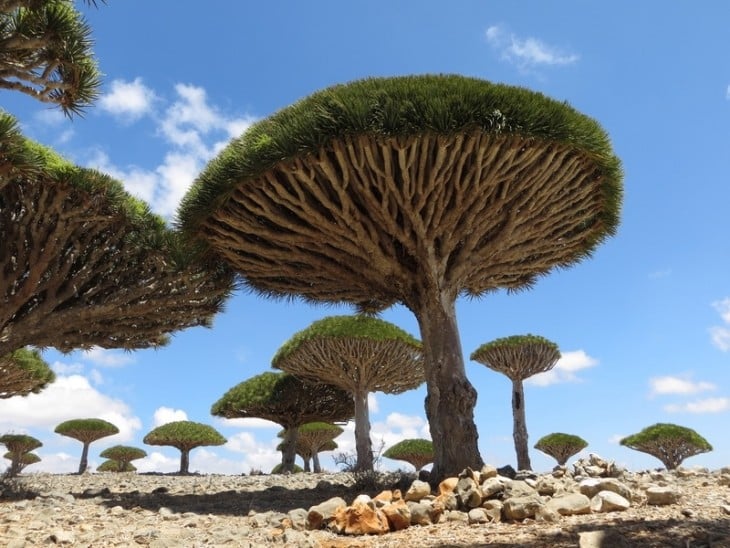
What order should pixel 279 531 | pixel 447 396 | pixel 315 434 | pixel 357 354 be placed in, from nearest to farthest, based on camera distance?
pixel 279 531
pixel 447 396
pixel 357 354
pixel 315 434

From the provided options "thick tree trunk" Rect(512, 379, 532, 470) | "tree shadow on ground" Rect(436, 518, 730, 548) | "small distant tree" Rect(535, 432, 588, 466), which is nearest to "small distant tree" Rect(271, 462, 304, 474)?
"thick tree trunk" Rect(512, 379, 532, 470)

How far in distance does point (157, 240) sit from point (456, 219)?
5545 mm

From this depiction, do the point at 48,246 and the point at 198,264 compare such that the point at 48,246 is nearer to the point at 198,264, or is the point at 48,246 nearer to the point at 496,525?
the point at 198,264

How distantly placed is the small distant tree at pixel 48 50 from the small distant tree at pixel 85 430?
2663cm

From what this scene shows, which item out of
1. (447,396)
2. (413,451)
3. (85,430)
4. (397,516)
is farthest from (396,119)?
(85,430)

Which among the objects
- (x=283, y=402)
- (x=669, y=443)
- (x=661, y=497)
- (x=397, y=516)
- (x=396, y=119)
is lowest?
(x=397, y=516)

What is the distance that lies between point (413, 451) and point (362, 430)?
11.9 metres

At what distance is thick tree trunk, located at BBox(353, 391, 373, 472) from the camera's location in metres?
15.9

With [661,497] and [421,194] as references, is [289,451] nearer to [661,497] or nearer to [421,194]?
[421,194]

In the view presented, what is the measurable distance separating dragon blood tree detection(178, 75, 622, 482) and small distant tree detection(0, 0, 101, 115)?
6.77 ft

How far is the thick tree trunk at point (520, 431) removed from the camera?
1617 centimetres

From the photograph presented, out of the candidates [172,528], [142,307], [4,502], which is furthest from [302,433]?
[172,528]

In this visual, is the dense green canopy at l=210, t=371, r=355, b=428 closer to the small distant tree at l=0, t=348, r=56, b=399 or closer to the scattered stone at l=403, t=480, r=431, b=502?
the small distant tree at l=0, t=348, r=56, b=399

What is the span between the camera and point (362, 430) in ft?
55.5
